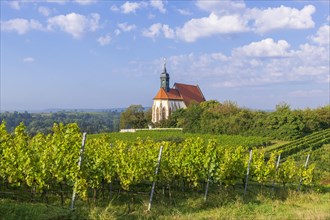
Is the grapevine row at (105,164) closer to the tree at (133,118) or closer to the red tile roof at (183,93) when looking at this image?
the tree at (133,118)

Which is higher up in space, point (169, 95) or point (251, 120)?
point (169, 95)

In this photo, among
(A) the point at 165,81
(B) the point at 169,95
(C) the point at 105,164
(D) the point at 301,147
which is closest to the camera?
(C) the point at 105,164

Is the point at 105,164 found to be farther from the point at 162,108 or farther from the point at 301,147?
the point at 162,108

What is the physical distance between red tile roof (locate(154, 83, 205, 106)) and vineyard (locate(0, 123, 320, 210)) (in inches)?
2431

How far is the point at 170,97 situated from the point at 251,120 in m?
29.0

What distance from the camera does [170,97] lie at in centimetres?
7400

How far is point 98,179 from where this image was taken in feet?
26.9

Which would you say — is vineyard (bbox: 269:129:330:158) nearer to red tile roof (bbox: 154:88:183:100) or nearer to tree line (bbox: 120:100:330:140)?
tree line (bbox: 120:100:330:140)

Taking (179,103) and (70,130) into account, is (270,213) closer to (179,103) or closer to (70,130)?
(70,130)

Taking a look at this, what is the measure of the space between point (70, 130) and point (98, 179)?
1.42 m

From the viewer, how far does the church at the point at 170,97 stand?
7231cm

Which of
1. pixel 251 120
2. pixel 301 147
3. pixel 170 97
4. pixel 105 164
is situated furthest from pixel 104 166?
pixel 170 97

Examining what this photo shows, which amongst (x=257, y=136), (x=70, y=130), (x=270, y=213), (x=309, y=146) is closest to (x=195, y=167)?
(x=270, y=213)

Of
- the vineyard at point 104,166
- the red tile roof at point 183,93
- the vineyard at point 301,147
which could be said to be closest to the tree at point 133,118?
the red tile roof at point 183,93
